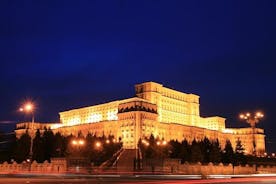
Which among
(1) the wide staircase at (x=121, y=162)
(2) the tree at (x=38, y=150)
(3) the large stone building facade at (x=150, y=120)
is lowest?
(1) the wide staircase at (x=121, y=162)

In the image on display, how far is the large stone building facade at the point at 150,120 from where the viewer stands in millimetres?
118625

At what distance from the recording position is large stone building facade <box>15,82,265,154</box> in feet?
389

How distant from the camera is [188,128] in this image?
136375 millimetres

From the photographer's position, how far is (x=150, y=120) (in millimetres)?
121000

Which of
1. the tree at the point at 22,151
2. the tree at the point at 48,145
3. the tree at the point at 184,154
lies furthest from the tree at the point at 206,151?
the tree at the point at 22,151

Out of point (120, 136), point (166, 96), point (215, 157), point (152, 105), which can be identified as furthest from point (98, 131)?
point (215, 157)

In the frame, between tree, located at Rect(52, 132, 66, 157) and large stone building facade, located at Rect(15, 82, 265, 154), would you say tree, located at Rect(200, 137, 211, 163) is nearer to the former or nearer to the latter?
large stone building facade, located at Rect(15, 82, 265, 154)

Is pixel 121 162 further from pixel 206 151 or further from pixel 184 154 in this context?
pixel 206 151

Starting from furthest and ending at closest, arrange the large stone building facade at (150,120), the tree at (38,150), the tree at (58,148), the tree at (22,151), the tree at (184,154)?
the large stone building facade at (150,120), the tree at (22,151), the tree at (38,150), the tree at (184,154), the tree at (58,148)

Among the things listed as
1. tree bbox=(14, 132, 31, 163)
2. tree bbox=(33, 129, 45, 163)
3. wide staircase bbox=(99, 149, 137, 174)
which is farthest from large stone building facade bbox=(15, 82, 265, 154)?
tree bbox=(14, 132, 31, 163)

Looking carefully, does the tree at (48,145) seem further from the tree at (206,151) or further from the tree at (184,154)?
the tree at (206,151)

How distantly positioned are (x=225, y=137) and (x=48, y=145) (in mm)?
92359

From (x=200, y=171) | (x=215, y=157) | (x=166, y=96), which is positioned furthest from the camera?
(x=166, y=96)

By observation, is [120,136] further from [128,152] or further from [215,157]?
[215,157]
